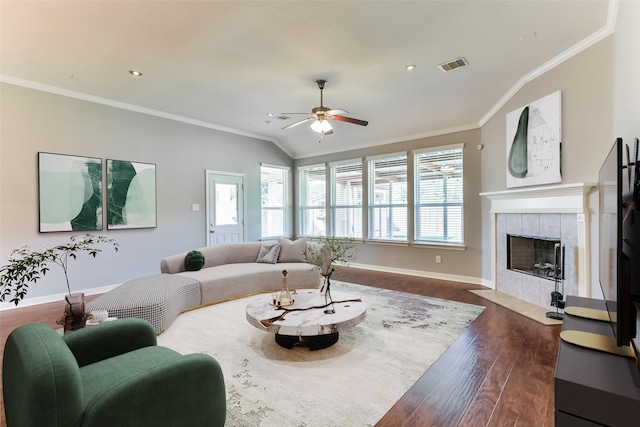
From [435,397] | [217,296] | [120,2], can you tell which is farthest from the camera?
[217,296]

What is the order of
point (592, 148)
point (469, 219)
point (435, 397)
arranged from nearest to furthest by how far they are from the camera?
point (435, 397), point (592, 148), point (469, 219)

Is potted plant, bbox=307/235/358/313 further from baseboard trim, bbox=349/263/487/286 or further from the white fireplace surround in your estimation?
the white fireplace surround

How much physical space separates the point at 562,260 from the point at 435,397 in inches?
105

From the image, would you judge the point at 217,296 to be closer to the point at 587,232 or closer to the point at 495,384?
the point at 495,384

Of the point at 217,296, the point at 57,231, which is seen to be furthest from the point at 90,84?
the point at 217,296

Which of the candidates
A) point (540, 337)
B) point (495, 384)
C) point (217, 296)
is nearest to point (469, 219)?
point (540, 337)

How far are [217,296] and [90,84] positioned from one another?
11.4ft

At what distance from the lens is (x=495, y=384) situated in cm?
218

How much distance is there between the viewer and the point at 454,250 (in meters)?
5.51

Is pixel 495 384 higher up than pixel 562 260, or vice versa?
pixel 562 260

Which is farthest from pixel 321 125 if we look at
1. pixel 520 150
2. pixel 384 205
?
pixel 384 205

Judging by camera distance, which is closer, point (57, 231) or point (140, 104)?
point (57, 231)

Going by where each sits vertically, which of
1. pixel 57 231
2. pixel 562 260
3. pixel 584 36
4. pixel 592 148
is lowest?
pixel 562 260

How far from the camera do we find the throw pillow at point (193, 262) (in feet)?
14.2
